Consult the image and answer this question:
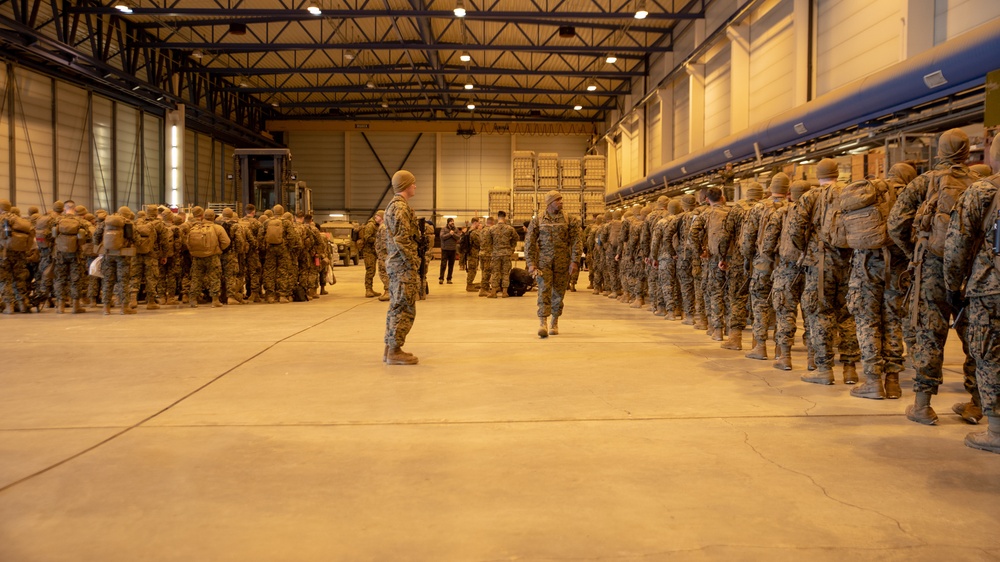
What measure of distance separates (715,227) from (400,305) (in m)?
3.74

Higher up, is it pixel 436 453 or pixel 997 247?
pixel 997 247

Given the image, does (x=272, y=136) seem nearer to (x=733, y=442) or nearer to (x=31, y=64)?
(x=31, y=64)

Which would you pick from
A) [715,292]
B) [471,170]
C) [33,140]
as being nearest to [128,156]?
[33,140]

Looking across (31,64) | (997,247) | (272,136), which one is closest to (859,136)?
(997,247)

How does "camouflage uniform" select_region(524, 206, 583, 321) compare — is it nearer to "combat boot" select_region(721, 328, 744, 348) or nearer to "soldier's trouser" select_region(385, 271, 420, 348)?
"combat boot" select_region(721, 328, 744, 348)

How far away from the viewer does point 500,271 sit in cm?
1488

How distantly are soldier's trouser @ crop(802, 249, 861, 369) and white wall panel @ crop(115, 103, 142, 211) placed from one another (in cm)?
2230

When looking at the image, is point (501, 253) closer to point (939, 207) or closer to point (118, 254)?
point (118, 254)

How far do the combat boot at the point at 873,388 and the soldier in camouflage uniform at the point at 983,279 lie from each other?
1.22m

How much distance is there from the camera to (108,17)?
72.0ft

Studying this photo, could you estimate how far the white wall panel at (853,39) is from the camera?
11734 millimetres

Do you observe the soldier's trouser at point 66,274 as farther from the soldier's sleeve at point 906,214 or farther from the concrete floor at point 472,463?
the soldier's sleeve at point 906,214

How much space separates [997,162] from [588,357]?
3981mm

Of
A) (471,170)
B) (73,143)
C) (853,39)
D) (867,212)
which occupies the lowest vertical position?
(867,212)
